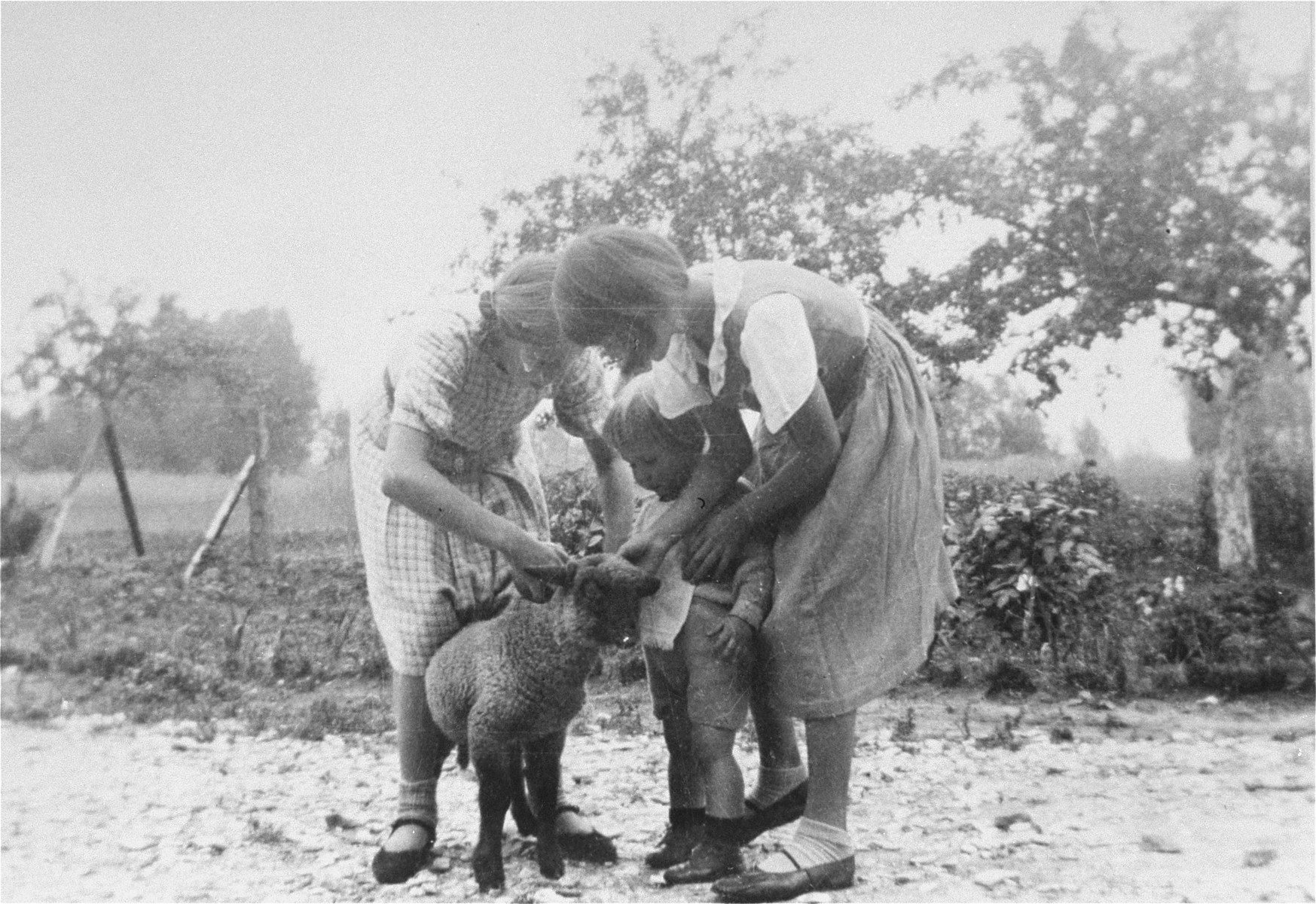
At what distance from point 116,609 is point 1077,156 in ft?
22.0

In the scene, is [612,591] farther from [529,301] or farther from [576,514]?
[576,514]

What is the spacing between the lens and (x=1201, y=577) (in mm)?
6133

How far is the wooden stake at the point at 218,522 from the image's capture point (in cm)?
752

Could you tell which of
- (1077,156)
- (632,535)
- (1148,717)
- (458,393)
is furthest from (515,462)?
(1077,156)

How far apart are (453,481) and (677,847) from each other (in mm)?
1266

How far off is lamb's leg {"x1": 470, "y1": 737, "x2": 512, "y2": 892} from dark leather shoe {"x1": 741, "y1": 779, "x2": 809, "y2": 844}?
760 mm

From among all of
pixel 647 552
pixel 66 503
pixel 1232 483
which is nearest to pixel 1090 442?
pixel 1232 483

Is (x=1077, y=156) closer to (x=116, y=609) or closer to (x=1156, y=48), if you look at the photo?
(x=1156, y=48)

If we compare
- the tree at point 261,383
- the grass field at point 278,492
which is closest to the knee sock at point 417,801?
the tree at point 261,383

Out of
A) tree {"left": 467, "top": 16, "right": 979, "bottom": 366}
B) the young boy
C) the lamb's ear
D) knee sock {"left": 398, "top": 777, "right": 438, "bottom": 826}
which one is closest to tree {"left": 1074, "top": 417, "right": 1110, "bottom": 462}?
tree {"left": 467, "top": 16, "right": 979, "bottom": 366}

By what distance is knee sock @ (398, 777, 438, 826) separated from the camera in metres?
2.99

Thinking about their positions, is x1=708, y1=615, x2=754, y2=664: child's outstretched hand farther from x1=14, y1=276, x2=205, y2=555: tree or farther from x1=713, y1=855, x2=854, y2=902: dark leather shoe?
x1=14, y1=276, x2=205, y2=555: tree

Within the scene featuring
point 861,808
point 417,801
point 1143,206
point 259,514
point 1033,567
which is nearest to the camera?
point 417,801

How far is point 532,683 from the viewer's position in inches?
108
